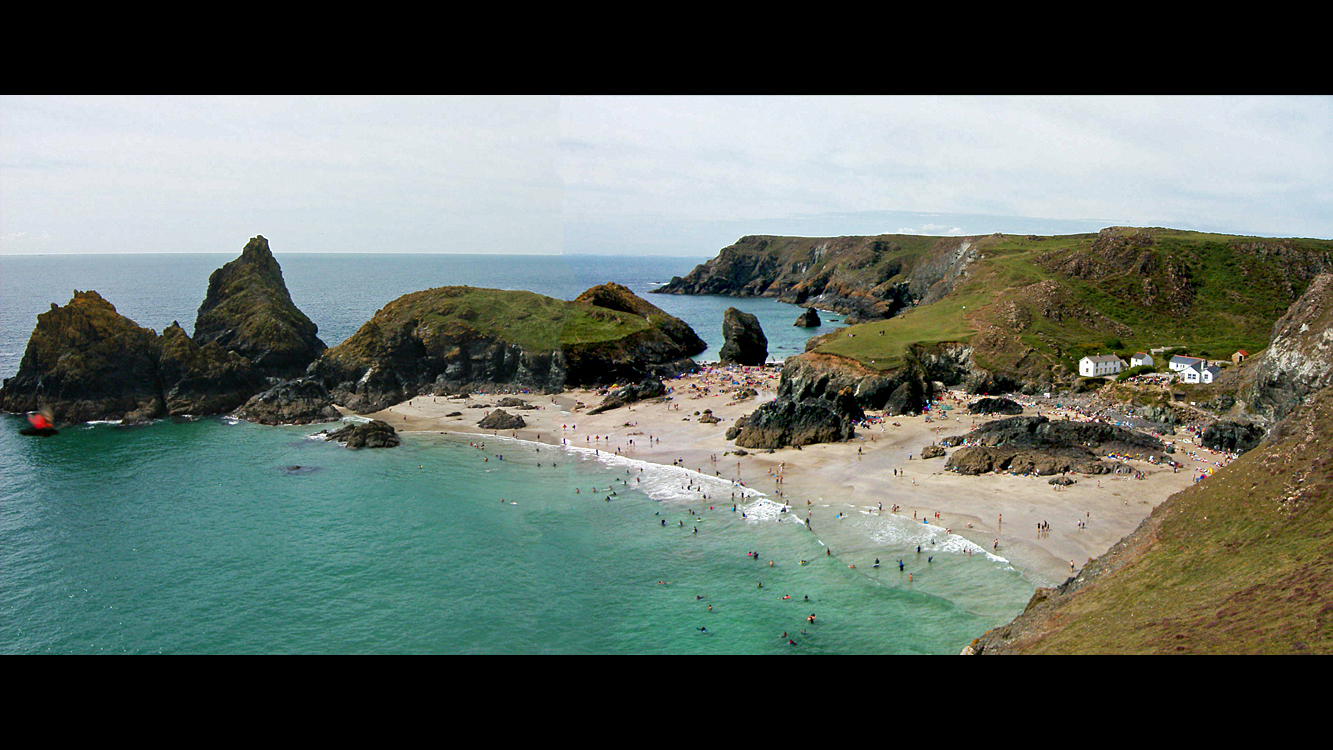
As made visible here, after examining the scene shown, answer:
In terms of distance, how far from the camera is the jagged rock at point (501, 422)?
5019 cm

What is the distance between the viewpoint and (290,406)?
171ft

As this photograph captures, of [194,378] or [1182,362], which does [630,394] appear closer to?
[194,378]

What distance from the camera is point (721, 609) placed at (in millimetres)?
24422

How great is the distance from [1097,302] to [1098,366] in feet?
62.0

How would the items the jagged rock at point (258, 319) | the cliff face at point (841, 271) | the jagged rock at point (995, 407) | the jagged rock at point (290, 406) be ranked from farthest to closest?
the cliff face at point (841, 271) < the jagged rock at point (258, 319) < the jagged rock at point (290, 406) < the jagged rock at point (995, 407)

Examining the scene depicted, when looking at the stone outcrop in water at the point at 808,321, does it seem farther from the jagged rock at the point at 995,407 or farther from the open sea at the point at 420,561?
the open sea at the point at 420,561

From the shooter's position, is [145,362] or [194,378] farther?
[194,378]

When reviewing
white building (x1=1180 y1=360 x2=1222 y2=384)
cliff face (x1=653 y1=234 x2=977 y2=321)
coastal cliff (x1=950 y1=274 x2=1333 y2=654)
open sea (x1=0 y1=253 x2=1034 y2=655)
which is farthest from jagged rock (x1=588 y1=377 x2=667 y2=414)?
cliff face (x1=653 y1=234 x2=977 y2=321)

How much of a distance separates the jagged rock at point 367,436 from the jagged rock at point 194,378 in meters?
8.83

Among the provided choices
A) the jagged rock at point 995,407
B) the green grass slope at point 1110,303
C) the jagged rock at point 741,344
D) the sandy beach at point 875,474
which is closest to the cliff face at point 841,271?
the green grass slope at point 1110,303

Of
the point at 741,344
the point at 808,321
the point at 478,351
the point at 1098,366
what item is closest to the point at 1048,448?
the point at 1098,366
